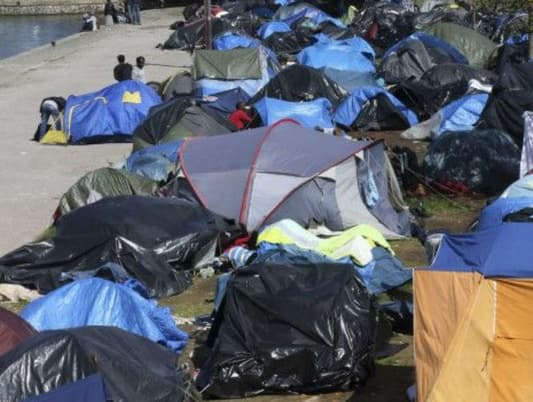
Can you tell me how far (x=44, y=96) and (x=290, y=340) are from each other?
19.2 metres

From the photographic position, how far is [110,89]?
22.8m

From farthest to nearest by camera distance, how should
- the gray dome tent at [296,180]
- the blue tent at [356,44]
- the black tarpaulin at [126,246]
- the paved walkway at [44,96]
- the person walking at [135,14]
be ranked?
1. the person walking at [135,14]
2. the blue tent at [356,44]
3. the paved walkway at [44,96]
4. the gray dome tent at [296,180]
5. the black tarpaulin at [126,246]

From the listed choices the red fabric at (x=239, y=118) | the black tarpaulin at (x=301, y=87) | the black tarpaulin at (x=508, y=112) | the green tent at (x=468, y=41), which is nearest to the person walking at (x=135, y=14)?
the green tent at (x=468, y=41)

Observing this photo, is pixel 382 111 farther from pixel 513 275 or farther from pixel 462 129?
pixel 513 275

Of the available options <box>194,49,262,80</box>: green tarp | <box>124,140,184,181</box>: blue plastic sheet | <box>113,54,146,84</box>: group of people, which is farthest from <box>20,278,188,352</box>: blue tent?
<box>194,49,262,80</box>: green tarp

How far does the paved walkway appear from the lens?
1730cm

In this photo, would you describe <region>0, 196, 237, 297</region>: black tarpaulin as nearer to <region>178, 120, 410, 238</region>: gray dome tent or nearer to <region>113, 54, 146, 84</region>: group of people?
<region>178, 120, 410, 238</region>: gray dome tent

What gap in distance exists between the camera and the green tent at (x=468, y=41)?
98.8ft

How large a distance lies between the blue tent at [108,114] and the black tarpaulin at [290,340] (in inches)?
477

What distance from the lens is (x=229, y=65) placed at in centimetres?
2620

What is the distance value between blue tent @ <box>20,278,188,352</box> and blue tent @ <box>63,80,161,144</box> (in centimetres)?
1076

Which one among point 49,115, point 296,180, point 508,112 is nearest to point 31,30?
point 49,115

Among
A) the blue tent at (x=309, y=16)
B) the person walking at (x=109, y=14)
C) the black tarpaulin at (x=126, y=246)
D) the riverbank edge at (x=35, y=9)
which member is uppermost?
the black tarpaulin at (x=126, y=246)

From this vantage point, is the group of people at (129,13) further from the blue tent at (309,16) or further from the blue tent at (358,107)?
the blue tent at (358,107)
